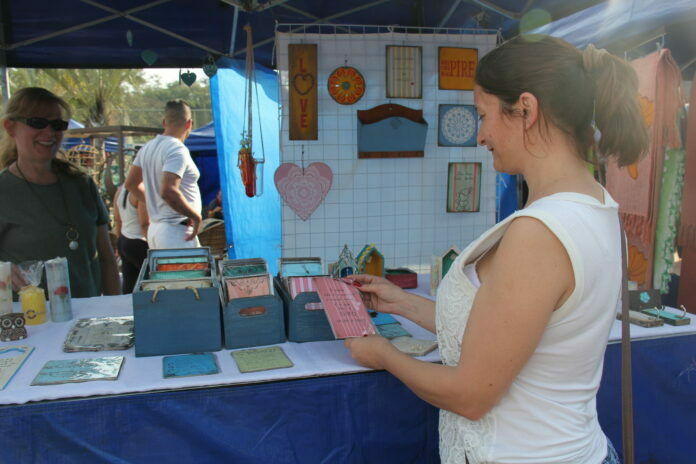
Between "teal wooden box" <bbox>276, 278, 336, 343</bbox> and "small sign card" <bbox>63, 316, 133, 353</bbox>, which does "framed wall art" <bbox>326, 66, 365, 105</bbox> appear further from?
"small sign card" <bbox>63, 316, 133, 353</bbox>

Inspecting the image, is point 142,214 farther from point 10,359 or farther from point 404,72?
point 10,359

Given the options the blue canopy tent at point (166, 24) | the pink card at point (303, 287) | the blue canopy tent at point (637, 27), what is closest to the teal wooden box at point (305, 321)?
the pink card at point (303, 287)

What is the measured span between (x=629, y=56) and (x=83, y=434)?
2716mm

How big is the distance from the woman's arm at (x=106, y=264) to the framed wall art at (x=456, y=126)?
1.84 metres

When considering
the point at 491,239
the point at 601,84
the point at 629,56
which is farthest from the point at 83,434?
the point at 629,56

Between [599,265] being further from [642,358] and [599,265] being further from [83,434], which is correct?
[83,434]

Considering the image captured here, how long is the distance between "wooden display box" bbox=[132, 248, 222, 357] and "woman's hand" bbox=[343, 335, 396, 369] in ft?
1.45

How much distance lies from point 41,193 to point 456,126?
2.12 m

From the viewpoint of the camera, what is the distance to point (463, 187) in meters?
2.98

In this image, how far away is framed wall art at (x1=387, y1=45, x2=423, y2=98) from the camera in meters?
2.81

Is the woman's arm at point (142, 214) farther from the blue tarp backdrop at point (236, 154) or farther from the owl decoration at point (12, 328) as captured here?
the owl decoration at point (12, 328)

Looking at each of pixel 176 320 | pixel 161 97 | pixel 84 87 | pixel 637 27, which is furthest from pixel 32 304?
pixel 161 97

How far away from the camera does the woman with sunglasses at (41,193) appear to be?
89.2 inches

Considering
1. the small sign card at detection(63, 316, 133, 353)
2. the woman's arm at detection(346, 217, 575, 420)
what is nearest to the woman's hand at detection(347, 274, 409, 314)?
the woman's arm at detection(346, 217, 575, 420)
